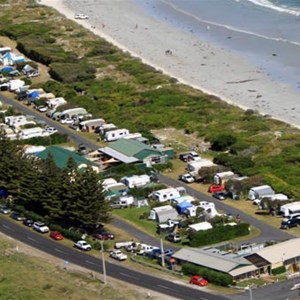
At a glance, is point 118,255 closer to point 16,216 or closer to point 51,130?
point 16,216

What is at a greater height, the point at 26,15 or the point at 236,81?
the point at 236,81

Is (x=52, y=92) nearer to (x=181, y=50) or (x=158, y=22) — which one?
(x=181, y=50)

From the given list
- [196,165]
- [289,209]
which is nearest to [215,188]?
[196,165]

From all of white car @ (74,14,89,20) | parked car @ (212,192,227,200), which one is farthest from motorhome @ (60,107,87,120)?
white car @ (74,14,89,20)

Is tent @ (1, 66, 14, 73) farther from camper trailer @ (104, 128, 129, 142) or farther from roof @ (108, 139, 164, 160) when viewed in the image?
roof @ (108, 139, 164, 160)

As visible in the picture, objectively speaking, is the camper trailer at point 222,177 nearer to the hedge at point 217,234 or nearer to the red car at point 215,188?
the red car at point 215,188

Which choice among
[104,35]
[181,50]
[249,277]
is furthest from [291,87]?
[249,277]

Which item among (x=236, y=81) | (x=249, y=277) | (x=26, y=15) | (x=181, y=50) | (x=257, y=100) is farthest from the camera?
(x=26, y=15)
